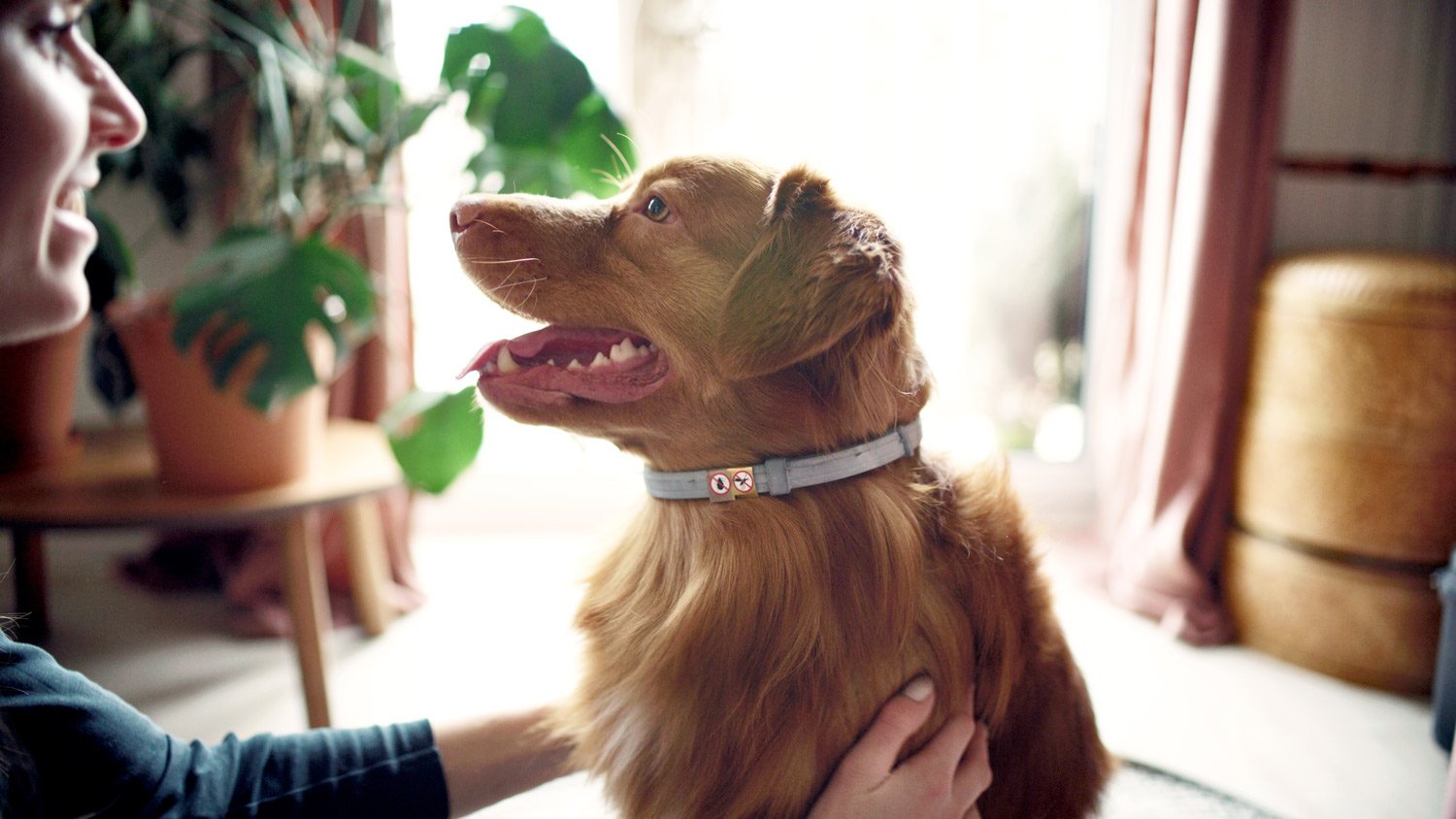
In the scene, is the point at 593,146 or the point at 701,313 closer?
the point at 701,313

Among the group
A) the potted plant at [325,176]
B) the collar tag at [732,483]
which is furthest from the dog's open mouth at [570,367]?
the potted plant at [325,176]

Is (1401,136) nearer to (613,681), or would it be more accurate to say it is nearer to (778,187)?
(778,187)

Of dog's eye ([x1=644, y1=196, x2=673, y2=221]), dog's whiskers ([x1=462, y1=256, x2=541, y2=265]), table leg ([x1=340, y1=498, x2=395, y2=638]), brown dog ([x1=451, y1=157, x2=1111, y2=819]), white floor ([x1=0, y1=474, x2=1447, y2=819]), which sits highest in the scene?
dog's eye ([x1=644, y1=196, x2=673, y2=221])

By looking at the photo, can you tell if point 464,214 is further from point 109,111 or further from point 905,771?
point 905,771

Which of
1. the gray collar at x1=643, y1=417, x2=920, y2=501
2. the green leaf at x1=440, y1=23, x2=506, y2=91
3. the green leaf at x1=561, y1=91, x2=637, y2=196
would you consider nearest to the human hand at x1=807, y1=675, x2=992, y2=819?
the gray collar at x1=643, y1=417, x2=920, y2=501

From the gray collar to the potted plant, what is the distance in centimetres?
72

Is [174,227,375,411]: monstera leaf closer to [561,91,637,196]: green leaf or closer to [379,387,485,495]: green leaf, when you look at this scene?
[379,387,485,495]: green leaf

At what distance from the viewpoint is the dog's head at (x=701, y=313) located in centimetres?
83

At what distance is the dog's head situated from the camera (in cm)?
83

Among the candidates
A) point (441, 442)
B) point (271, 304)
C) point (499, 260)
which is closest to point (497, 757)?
point (499, 260)

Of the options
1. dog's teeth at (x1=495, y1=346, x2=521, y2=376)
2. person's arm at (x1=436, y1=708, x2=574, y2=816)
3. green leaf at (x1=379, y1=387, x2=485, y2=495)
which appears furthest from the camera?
green leaf at (x1=379, y1=387, x2=485, y2=495)

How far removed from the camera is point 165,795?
870 mm

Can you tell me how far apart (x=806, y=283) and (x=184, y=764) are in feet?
2.53

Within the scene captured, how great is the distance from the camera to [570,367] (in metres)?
0.90
